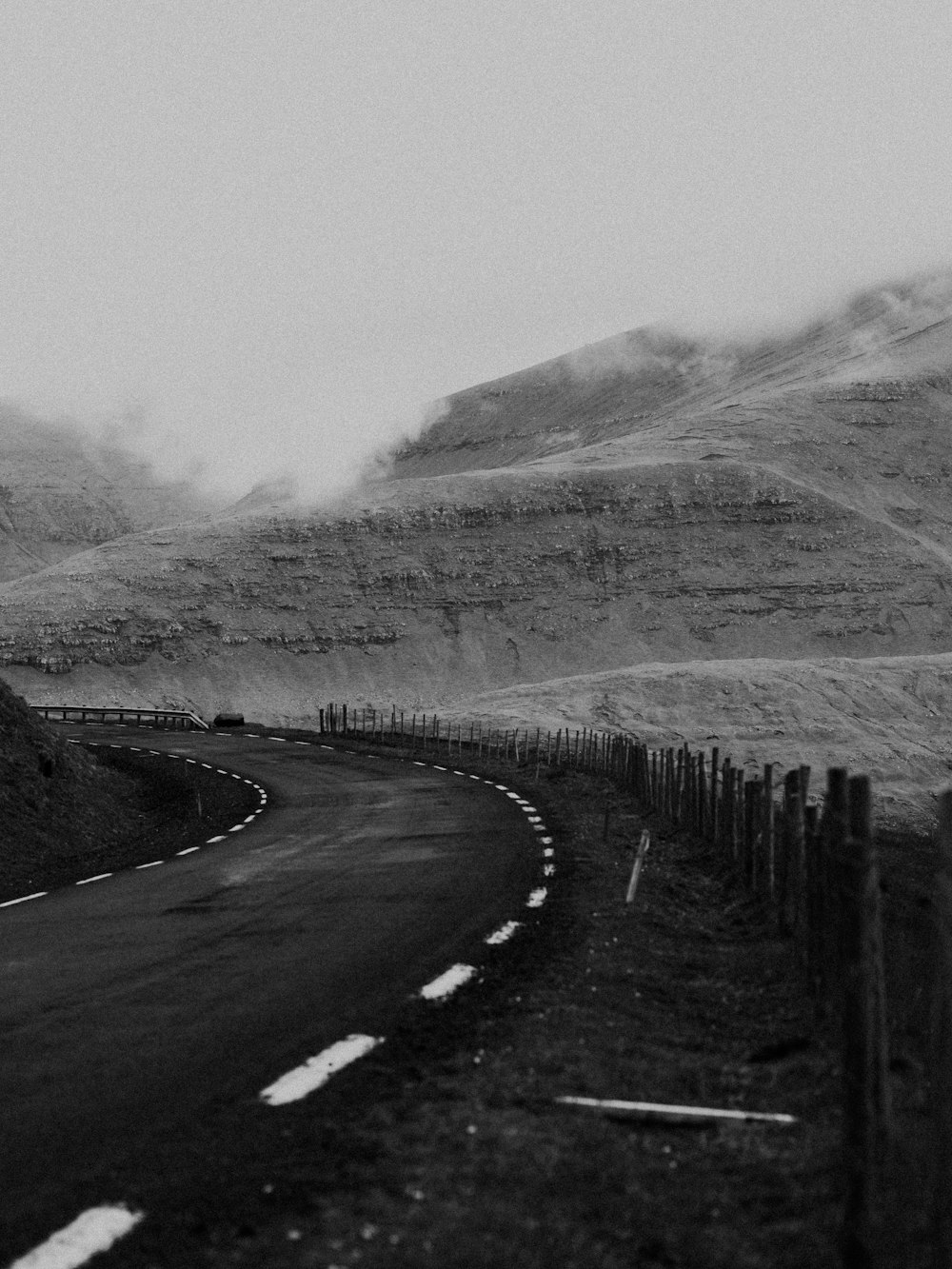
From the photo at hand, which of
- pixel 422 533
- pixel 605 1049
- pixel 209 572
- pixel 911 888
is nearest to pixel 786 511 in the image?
pixel 422 533

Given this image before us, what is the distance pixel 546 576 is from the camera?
12725cm

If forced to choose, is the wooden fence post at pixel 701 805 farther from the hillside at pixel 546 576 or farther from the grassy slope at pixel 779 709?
the hillside at pixel 546 576

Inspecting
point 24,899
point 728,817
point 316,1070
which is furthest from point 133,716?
point 316,1070

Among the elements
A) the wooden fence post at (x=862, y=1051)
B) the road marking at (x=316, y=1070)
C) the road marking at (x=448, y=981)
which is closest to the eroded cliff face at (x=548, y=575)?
the road marking at (x=448, y=981)

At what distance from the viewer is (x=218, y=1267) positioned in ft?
17.0

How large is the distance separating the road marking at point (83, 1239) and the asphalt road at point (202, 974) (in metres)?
0.10

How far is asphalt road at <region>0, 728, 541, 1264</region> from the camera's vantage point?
7.09m

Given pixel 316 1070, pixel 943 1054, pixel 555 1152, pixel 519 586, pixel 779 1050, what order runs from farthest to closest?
pixel 519 586 < pixel 779 1050 < pixel 316 1070 < pixel 555 1152 < pixel 943 1054

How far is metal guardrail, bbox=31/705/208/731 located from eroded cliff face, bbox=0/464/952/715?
98.3ft

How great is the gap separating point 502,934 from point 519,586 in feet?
372

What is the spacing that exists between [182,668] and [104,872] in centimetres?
10054

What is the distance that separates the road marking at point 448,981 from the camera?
10562 millimetres

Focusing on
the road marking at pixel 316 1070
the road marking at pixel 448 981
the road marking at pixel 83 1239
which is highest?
the road marking at pixel 83 1239

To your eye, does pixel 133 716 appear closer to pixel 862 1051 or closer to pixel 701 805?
pixel 701 805
